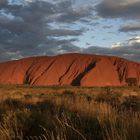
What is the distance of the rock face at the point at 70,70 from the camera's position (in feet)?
461

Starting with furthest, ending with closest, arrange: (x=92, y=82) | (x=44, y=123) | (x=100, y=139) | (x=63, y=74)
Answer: (x=63, y=74) → (x=92, y=82) → (x=44, y=123) → (x=100, y=139)

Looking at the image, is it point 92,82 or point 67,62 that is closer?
point 92,82

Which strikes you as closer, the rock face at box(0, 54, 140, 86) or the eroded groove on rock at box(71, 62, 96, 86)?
the eroded groove on rock at box(71, 62, 96, 86)

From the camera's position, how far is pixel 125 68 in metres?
146

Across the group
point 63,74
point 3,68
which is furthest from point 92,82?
point 3,68

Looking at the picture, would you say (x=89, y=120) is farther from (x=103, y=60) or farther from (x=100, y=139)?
(x=103, y=60)

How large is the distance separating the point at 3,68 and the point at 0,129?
150 m

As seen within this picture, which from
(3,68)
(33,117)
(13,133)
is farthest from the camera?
(3,68)

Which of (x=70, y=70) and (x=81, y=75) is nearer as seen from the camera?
(x=81, y=75)

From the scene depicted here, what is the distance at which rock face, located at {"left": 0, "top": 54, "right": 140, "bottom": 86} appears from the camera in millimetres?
140375

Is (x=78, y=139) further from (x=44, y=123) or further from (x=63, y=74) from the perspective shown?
(x=63, y=74)

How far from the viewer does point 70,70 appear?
146m

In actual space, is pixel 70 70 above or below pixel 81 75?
above

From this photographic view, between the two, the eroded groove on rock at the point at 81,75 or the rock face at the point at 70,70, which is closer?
the eroded groove on rock at the point at 81,75
